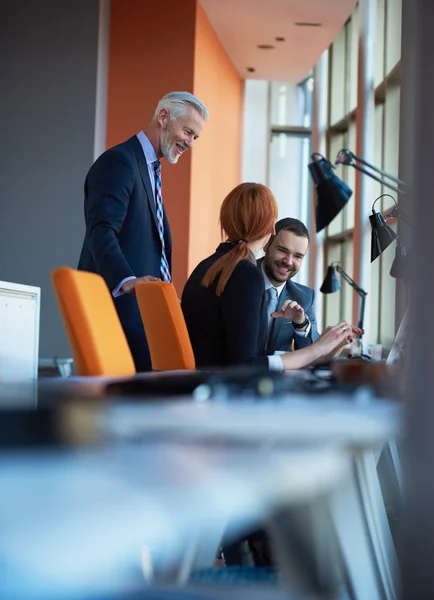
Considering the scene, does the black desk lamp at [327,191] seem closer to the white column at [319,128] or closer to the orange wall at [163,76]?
the orange wall at [163,76]

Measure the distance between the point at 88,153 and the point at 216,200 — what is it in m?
2.13

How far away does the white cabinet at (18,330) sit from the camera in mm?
3227

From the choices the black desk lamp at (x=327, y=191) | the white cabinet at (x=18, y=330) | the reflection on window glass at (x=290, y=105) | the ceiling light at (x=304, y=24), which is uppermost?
the reflection on window glass at (x=290, y=105)

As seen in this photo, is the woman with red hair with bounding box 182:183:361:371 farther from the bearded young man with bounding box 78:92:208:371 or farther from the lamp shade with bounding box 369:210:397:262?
the lamp shade with bounding box 369:210:397:262

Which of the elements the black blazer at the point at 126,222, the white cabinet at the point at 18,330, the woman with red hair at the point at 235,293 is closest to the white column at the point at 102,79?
the white cabinet at the point at 18,330

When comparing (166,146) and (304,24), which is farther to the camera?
(304,24)

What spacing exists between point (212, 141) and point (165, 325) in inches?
225

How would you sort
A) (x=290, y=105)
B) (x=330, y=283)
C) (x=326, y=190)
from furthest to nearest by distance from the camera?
(x=290, y=105)
(x=330, y=283)
(x=326, y=190)

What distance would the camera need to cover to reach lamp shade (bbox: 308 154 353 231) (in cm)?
281

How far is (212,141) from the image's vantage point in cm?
776

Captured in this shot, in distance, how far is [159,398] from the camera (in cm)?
89

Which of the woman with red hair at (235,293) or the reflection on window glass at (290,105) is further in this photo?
the reflection on window glass at (290,105)

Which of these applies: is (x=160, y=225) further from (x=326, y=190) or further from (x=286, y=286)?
(x=286, y=286)

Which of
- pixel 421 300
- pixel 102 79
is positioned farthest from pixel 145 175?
pixel 102 79
